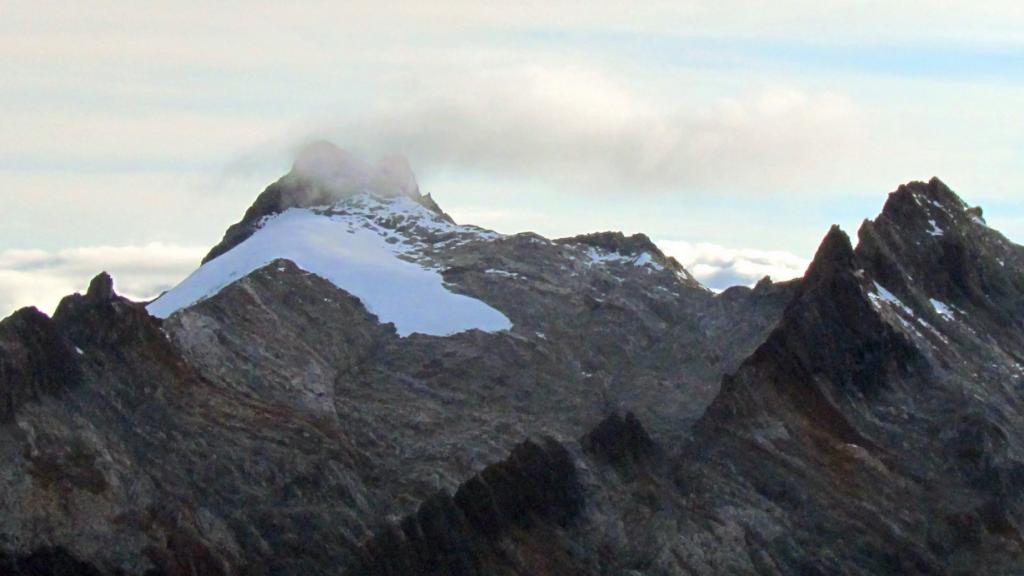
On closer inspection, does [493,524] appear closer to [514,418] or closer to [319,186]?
[514,418]

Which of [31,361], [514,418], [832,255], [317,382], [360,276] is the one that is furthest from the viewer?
[360,276]

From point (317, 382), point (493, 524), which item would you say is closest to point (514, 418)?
point (317, 382)

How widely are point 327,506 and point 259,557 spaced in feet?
19.7

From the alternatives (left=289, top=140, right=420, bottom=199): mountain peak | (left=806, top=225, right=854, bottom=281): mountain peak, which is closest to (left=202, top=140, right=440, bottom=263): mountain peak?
(left=289, top=140, right=420, bottom=199): mountain peak

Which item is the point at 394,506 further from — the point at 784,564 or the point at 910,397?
the point at 910,397

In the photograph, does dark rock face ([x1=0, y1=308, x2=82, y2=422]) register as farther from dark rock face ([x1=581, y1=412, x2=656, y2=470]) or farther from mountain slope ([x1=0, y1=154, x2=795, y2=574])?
dark rock face ([x1=581, y1=412, x2=656, y2=470])

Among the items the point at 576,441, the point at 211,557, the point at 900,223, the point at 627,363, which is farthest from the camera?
the point at 900,223

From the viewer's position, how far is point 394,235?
189250 millimetres

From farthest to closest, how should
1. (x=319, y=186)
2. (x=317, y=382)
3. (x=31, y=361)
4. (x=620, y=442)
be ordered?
(x=319, y=186) → (x=317, y=382) → (x=620, y=442) → (x=31, y=361)

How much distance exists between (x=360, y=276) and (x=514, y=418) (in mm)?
22196

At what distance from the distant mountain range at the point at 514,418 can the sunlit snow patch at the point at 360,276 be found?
0.91ft

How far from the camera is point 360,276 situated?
586ft

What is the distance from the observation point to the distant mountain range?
474 ft

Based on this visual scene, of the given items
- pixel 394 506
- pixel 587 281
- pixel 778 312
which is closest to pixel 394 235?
pixel 587 281
